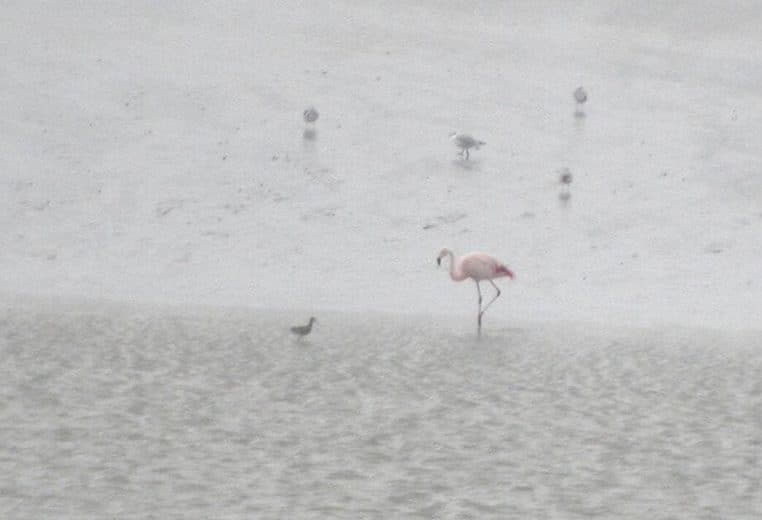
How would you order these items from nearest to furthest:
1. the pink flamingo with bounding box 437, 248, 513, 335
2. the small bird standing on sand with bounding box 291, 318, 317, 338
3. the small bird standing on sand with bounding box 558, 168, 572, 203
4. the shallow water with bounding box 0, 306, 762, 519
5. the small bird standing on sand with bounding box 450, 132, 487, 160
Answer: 1. the shallow water with bounding box 0, 306, 762, 519
2. the small bird standing on sand with bounding box 291, 318, 317, 338
3. the pink flamingo with bounding box 437, 248, 513, 335
4. the small bird standing on sand with bounding box 558, 168, 572, 203
5. the small bird standing on sand with bounding box 450, 132, 487, 160

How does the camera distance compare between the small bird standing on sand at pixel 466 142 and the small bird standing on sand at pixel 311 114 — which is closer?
the small bird standing on sand at pixel 466 142

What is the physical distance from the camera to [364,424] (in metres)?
16.9

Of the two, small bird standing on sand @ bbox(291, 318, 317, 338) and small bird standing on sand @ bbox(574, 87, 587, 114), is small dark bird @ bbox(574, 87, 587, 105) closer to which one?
small bird standing on sand @ bbox(574, 87, 587, 114)

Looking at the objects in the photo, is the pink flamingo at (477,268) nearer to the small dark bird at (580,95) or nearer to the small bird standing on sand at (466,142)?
the small bird standing on sand at (466,142)

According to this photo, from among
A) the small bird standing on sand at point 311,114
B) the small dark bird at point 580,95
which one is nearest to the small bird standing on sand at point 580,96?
the small dark bird at point 580,95

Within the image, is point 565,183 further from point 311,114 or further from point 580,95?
point 580,95

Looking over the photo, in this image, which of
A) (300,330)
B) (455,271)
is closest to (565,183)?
(455,271)

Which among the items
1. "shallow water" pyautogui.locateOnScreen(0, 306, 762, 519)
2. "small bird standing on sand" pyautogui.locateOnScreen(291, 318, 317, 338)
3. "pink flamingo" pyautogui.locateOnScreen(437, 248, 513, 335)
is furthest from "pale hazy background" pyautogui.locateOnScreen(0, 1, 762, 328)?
"shallow water" pyautogui.locateOnScreen(0, 306, 762, 519)

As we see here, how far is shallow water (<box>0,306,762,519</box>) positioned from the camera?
43.7 feet

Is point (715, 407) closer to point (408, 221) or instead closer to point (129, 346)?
point (129, 346)

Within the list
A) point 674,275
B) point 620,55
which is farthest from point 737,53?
point 674,275

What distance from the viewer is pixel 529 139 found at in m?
42.2

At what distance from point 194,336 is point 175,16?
95.4ft

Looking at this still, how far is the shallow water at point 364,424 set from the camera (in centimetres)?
1332
